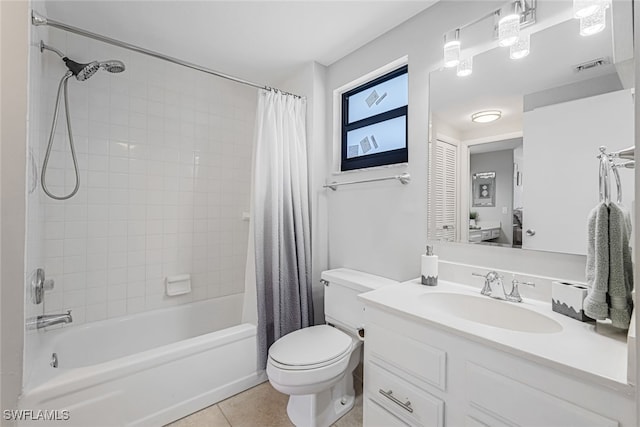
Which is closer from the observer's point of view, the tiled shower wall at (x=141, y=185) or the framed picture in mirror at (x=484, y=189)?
the framed picture in mirror at (x=484, y=189)

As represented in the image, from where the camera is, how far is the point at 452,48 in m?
1.41

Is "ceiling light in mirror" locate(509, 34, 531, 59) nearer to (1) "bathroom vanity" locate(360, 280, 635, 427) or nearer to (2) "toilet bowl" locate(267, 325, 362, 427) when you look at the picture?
(1) "bathroom vanity" locate(360, 280, 635, 427)

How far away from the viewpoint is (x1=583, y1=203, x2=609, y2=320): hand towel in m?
0.85

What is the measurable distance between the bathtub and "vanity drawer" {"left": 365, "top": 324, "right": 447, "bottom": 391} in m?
0.99

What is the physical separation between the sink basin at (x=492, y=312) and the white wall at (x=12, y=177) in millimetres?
1655

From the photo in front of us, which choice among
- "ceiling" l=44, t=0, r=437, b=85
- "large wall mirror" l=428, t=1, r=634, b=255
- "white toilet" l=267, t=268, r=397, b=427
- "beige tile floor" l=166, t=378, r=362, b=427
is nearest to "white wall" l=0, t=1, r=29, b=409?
"ceiling" l=44, t=0, r=437, b=85

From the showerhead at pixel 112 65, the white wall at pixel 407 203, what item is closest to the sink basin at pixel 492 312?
the white wall at pixel 407 203

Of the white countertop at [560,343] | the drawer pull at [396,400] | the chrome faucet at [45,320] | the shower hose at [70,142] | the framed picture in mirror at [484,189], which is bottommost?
the drawer pull at [396,400]

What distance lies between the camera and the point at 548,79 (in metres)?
1.18

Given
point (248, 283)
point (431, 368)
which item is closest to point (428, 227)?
point (431, 368)

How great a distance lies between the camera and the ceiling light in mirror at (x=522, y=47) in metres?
1.22


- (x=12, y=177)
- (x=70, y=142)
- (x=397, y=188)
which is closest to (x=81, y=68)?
(x=70, y=142)

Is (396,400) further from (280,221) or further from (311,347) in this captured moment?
(280,221)

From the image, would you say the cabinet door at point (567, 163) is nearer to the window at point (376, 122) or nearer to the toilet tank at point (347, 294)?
the window at point (376, 122)
